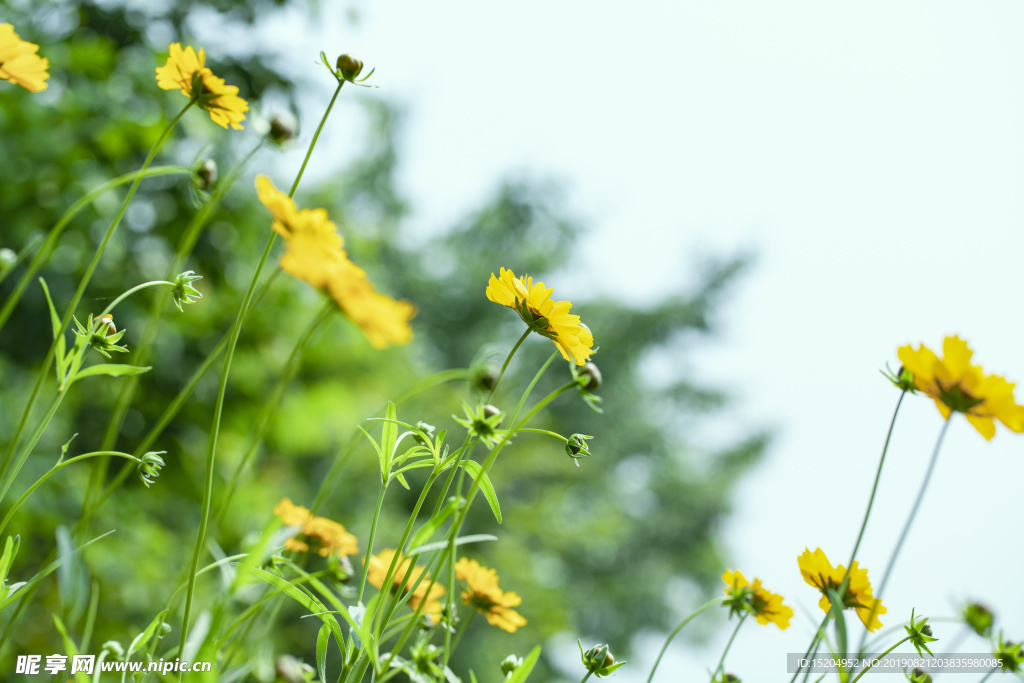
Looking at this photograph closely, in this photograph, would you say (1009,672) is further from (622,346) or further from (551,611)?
(622,346)

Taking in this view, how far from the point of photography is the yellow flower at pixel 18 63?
34 centimetres

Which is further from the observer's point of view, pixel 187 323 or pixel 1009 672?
pixel 187 323

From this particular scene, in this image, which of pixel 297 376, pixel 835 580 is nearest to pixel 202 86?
pixel 835 580

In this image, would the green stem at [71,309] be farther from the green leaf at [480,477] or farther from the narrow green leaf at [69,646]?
the green leaf at [480,477]

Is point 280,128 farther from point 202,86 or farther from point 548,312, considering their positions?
point 548,312

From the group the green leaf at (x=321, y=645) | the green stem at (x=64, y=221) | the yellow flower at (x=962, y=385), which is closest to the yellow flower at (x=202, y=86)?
the green stem at (x=64, y=221)

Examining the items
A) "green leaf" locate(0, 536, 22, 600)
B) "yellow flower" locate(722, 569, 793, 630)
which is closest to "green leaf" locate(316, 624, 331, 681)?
"green leaf" locate(0, 536, 22, 600)

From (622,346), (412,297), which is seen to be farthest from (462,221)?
(622,346)

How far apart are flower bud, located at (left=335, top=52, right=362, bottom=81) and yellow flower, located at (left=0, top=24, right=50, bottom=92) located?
0.15m

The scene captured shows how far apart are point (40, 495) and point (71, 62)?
70 centimetres

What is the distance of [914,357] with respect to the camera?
1.02 ft

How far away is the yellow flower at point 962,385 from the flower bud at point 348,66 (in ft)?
1.09

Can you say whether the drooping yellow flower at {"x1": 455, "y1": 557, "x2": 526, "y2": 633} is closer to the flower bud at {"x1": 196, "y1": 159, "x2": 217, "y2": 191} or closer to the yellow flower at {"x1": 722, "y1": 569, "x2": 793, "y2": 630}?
the yellow flower at {"x1": 722, "y1": 569, "x2": 793, "y2": 630}

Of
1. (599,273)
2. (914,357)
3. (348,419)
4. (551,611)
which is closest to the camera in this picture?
(914,357)
